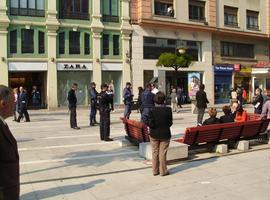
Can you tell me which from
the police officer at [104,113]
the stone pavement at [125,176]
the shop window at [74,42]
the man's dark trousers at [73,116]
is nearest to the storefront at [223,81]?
the shop window at [74,42]

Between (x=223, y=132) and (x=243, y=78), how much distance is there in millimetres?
31615

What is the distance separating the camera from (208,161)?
9.34m

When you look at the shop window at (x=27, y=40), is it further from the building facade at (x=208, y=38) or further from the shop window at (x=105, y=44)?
the building facade at (x=208, y=38)

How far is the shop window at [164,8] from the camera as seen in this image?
34.1 m

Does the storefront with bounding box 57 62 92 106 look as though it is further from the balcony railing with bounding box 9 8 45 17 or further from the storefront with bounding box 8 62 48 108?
the balcony railing with bounding box 9 8 45 17

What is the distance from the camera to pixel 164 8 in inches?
1362

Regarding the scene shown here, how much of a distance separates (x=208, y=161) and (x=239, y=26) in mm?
32449

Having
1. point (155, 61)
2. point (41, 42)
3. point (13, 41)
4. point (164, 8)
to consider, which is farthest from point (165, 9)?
point (13, 41)

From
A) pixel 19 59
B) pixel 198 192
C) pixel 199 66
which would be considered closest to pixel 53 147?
pixel 198 192

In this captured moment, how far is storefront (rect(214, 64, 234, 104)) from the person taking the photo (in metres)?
38.5

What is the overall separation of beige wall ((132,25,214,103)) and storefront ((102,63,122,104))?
1098 millimetres

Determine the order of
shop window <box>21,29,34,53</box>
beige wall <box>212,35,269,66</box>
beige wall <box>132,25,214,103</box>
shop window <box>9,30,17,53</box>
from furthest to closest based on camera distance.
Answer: beige wall <box>212,35,269,66</box> → beige wall <box>132,25,214,103</box> → shop window <box>21,29,34,53</box> → shop window <box>9,30,17,53</box>

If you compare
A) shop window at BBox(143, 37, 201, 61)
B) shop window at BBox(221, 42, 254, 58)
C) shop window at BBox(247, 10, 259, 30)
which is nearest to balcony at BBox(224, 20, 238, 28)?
shop window at BBox(221, 42, 254, 58)

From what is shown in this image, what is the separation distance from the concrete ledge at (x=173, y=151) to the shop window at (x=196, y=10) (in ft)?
91.7
